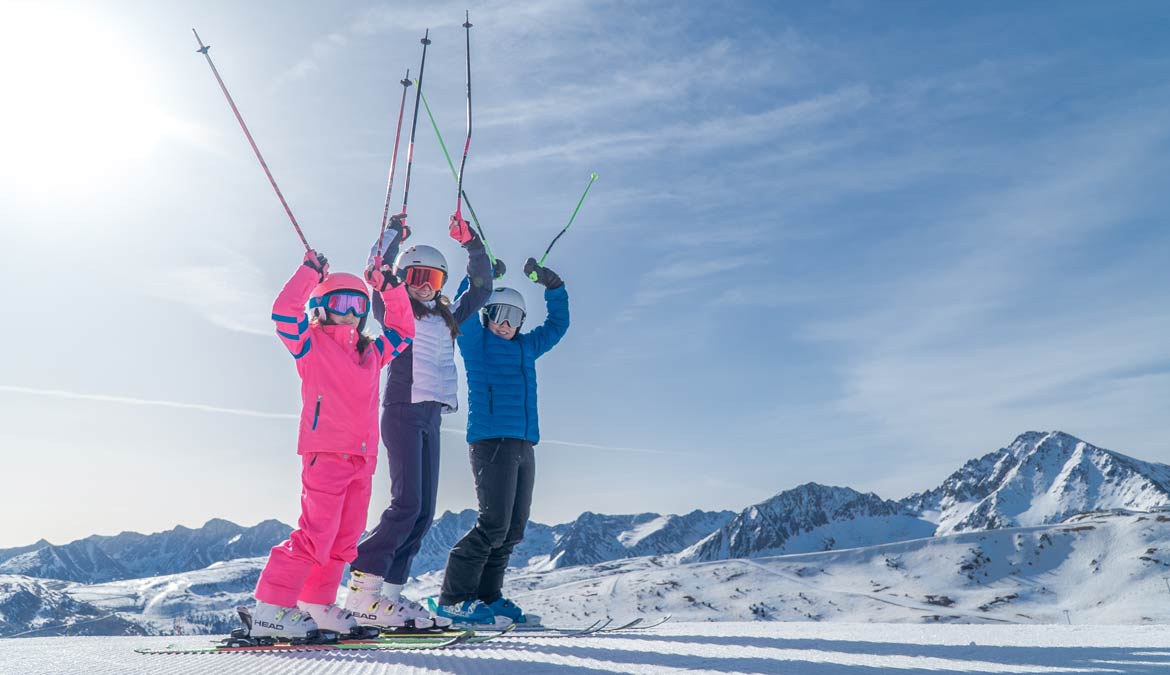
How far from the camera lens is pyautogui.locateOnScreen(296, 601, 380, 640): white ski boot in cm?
612

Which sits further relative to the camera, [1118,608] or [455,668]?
[1118,608]

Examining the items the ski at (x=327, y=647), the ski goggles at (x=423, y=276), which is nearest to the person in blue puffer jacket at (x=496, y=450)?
the ski goggles at (x=423, y=276)

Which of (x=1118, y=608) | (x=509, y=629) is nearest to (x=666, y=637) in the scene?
(x=509, y=629)

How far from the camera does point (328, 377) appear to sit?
20.8ft

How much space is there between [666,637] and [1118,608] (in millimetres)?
167832

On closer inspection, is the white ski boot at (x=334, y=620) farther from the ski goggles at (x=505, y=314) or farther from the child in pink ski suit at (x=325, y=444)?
the ski goggles at (x=505, y=314)

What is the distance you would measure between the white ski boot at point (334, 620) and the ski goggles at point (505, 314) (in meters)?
3.30

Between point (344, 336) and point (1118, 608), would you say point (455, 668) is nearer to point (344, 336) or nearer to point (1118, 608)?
point (344, 336)

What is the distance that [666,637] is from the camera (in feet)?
21.5

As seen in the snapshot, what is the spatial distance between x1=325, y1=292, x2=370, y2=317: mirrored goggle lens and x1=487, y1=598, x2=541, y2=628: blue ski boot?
3.23 meters

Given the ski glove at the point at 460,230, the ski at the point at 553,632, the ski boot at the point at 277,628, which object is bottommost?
the ski at the point at 553,632

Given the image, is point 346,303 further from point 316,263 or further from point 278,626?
point 278,626

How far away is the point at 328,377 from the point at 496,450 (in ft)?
6.73

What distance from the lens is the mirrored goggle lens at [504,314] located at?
8352 mm
